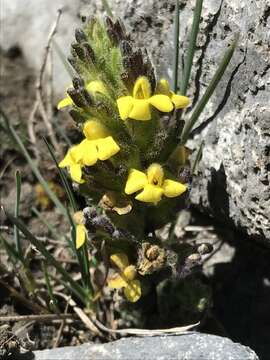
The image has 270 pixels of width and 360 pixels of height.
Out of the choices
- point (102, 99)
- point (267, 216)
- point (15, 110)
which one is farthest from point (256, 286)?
point (15, 110)

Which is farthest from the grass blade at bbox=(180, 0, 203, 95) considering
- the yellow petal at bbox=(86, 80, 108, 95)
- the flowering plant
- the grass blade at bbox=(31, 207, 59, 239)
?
the grass blade at bbox=(31, 207, 59, 239)

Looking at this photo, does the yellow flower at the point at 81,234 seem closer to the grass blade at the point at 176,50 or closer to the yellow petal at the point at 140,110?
the yellow petal at the point at 140,110

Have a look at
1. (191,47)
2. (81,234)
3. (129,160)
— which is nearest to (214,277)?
(81,234)

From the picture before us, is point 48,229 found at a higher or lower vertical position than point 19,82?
lower

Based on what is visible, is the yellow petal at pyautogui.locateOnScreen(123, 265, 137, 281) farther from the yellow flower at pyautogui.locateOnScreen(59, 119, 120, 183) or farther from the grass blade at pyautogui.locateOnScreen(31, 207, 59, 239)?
the grass blade at pyautogui.locateOnScreen(31, 207, 59, 239)

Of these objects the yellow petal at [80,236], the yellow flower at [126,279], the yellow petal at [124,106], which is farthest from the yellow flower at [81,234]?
the yellow petal at [124,106]

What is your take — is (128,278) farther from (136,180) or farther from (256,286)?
(256,286)

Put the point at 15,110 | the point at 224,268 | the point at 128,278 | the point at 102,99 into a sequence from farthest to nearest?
the point at 15,110 → the point at 224,268 → the point at 128,278 → the point at 102,99
